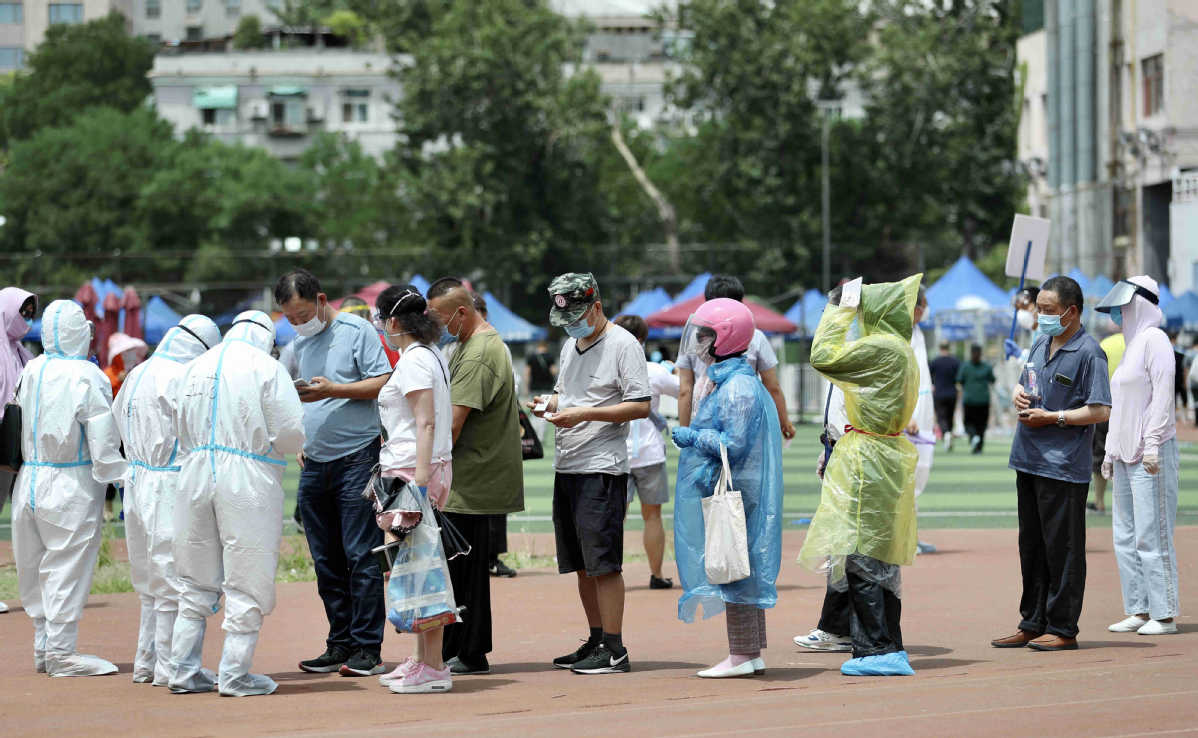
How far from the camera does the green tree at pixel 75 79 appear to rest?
87.1 metres

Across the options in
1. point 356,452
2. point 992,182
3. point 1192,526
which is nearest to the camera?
point 356,452

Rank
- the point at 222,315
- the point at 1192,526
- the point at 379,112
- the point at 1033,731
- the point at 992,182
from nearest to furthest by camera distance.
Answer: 1. the point at 1033,731
2. the point at 1192,526
3. the point at 222,315
4. the point at 992,182
5. the point at 379,112

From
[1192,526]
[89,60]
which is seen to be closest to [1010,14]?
[89,60]

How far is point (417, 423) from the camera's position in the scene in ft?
24.8

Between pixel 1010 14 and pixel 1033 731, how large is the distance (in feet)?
225

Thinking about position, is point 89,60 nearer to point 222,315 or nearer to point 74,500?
point 222,315

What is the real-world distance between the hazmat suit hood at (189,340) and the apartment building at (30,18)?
101 metres

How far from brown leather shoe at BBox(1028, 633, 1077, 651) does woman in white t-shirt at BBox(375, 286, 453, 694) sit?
2.96m

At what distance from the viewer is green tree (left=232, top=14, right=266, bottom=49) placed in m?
103

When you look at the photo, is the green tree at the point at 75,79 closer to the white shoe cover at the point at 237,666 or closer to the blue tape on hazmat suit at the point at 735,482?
the white shoe cover at the point at 237,666

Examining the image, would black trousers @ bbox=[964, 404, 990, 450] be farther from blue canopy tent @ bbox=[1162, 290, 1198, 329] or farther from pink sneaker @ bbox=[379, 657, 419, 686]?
pink sneaker @ bbox=[379, 657, 419, 686]

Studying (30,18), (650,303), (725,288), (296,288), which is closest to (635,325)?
(725,288)

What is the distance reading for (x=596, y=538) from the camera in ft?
26.6

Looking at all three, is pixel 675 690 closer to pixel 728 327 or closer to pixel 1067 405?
pixel 728 327
